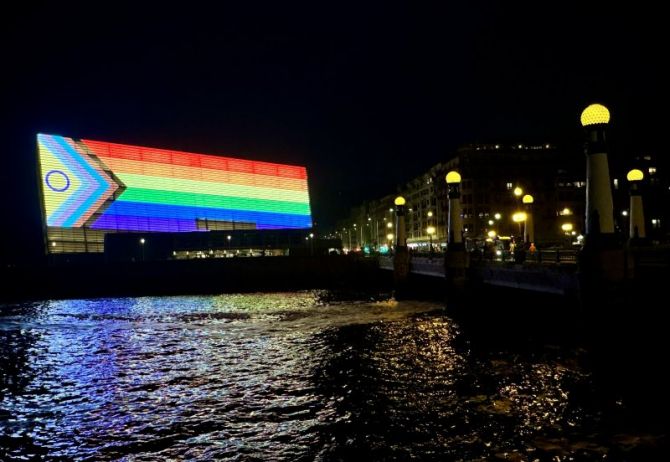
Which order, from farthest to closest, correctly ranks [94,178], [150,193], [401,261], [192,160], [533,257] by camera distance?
[192,160], [150,193], [94,178], [401,261], [533,257]

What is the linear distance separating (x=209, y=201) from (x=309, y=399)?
10921 cm

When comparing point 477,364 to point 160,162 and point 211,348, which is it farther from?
point 160,162

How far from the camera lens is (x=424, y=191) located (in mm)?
153750

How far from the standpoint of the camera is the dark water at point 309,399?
12.5 meters

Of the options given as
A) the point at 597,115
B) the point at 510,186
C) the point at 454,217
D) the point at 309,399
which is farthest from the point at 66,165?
the point at 597,115

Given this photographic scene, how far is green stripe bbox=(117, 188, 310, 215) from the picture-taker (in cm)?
11444

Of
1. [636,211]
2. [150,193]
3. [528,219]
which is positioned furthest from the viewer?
[150,193]

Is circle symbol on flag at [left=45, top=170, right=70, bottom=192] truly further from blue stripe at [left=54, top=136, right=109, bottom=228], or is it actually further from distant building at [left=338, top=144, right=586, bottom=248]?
distant building at [left=338, top=144, right=586, bottom=248]

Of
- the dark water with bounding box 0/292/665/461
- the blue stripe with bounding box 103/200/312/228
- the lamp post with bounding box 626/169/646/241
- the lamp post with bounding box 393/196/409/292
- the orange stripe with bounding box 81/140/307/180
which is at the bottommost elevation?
the dark water with bounding box 0/292/665/461

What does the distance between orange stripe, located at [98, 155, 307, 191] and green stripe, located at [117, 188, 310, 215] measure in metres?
3.83

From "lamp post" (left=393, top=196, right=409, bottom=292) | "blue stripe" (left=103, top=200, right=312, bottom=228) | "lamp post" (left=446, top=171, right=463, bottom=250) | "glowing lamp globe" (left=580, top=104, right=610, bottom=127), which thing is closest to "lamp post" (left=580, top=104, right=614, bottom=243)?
"glowing lamp globe" (left=580, top=104, right=610, bottom=127)

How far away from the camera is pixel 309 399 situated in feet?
55.3

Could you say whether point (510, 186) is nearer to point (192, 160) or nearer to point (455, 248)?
point (192, 160)

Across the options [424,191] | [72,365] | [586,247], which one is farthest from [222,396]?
[424,191]
